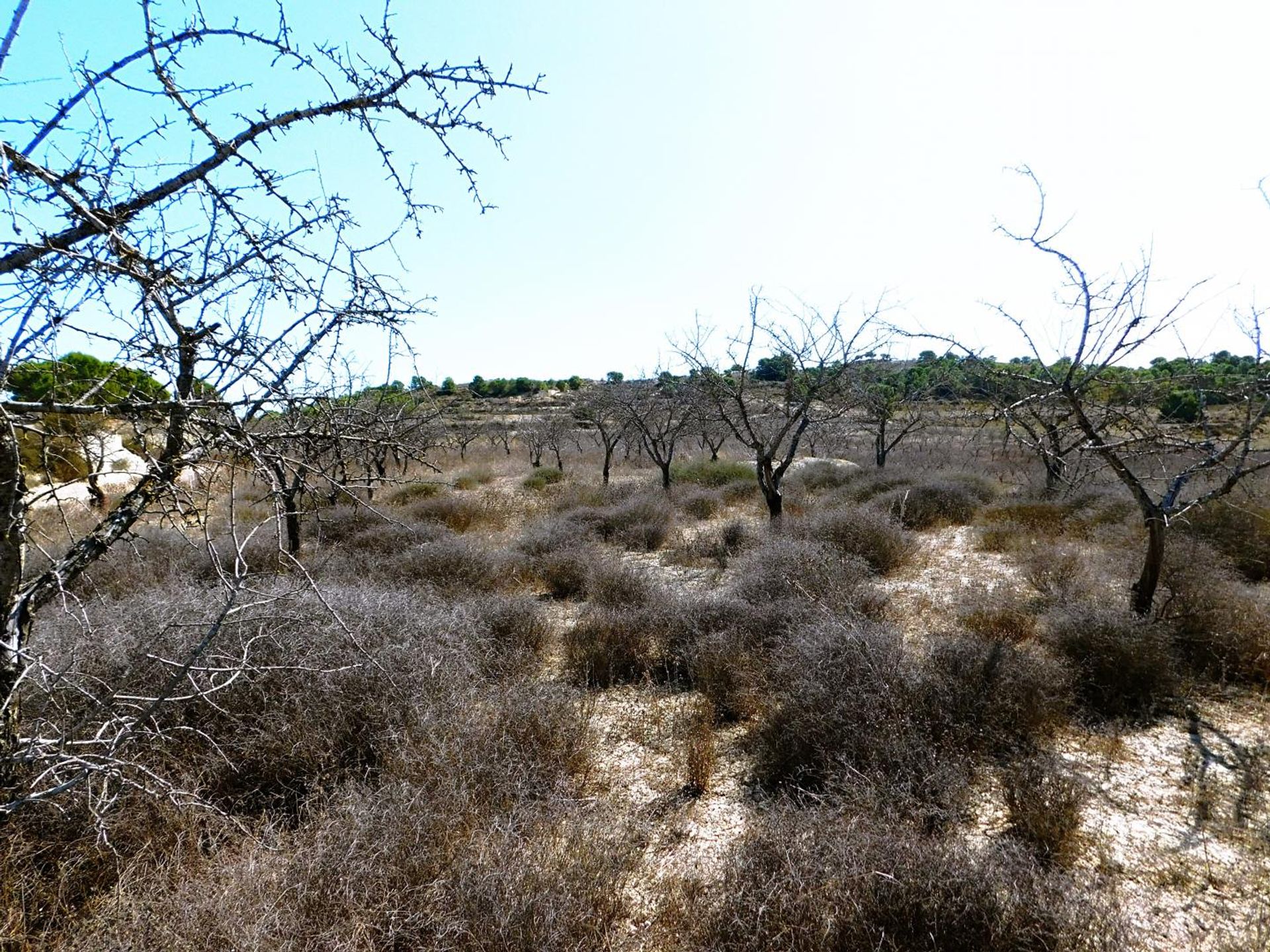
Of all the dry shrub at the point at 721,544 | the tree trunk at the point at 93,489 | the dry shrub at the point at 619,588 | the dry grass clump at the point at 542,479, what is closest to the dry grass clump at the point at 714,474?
the dry grass clump at the point at 542,479

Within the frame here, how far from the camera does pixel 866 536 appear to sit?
8789 mm

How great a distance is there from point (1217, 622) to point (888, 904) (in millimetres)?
4925

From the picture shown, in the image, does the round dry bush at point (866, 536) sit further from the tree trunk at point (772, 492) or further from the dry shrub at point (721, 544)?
the dry shrub at point (721, 544)

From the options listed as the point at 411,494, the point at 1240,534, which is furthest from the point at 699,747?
the point at 411,494

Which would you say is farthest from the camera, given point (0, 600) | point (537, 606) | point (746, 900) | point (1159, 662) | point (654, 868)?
point (537, 606)

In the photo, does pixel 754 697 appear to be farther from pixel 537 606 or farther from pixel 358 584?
pixel 358 584

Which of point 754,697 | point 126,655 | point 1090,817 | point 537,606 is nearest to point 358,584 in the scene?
point 537,606

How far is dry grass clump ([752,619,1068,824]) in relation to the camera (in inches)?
132

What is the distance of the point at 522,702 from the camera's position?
4039 millimetres

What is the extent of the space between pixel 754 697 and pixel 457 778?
7.88ft

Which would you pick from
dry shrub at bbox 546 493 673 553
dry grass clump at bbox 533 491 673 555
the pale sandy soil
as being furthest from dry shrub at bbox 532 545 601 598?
the pale sandy soil

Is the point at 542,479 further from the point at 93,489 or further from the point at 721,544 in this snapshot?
the point at 93,489

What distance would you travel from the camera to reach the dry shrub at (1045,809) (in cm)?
303

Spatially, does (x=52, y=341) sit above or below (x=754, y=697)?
above
